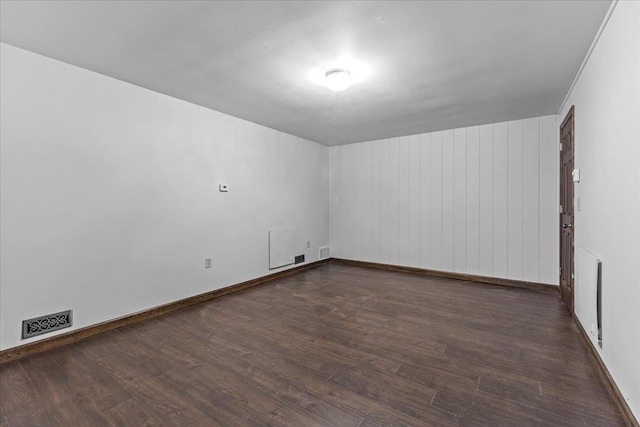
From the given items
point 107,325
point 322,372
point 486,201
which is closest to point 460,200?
point 486,201

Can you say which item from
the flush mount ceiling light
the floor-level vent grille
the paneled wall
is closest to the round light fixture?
the flush mount ceiling light

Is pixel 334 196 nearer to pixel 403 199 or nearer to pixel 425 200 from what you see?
pixel 403 199

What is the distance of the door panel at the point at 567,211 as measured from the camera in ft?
10.6

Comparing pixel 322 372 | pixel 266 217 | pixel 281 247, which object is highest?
pixel 266 217

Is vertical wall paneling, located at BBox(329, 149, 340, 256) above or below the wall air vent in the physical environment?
above

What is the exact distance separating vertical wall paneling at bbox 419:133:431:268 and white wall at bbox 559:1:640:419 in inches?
102

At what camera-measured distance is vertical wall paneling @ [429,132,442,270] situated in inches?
197

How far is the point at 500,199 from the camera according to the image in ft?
14.9

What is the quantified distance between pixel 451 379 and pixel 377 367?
499mm

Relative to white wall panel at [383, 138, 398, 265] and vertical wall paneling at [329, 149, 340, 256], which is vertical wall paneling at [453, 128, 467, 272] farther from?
vertical wall paneling at [329, 149, 340, 256]

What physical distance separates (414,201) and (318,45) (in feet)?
11.7

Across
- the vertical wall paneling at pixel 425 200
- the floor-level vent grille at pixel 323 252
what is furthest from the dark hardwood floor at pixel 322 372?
the floor-level vent grille at pixel 323 252

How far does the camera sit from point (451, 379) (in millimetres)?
2043

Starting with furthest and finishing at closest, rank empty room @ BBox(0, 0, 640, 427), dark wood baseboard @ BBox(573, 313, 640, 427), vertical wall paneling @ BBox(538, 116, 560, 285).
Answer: vertical wall paneling @ BBox(538, 116, 560, 285), empty room @ BBox(0, 0, 640, 427), dark wood baseboard @ BBox(573, 313, 640, 427)
